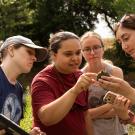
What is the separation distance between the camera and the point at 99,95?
162 inches

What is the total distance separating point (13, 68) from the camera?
3.26 metres

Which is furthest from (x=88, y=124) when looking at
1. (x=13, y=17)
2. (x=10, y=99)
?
(x=13, y=17)

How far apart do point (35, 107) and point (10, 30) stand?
1784 centimetres

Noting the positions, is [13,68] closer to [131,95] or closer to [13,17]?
[131,95]

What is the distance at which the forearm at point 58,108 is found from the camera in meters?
3.11

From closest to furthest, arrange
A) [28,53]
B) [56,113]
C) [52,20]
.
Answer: [56,113]
[28,53]
[52,20]

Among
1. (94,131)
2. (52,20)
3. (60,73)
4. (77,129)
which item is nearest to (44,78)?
(60,73)

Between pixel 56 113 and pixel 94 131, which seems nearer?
pixel 56 113

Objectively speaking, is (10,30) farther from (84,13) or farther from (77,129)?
(77,129)

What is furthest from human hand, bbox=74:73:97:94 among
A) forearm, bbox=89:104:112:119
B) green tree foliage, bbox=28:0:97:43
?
green tree foliage, bbox=28:0:97:43

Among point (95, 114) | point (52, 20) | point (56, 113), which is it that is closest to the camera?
point (56, 113)

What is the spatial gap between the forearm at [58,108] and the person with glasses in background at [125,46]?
36cm

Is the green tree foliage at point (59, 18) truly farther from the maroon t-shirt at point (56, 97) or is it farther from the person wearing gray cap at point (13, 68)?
the person wearing gray cap at point (13, 68)

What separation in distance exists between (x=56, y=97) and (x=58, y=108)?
0.20 m
